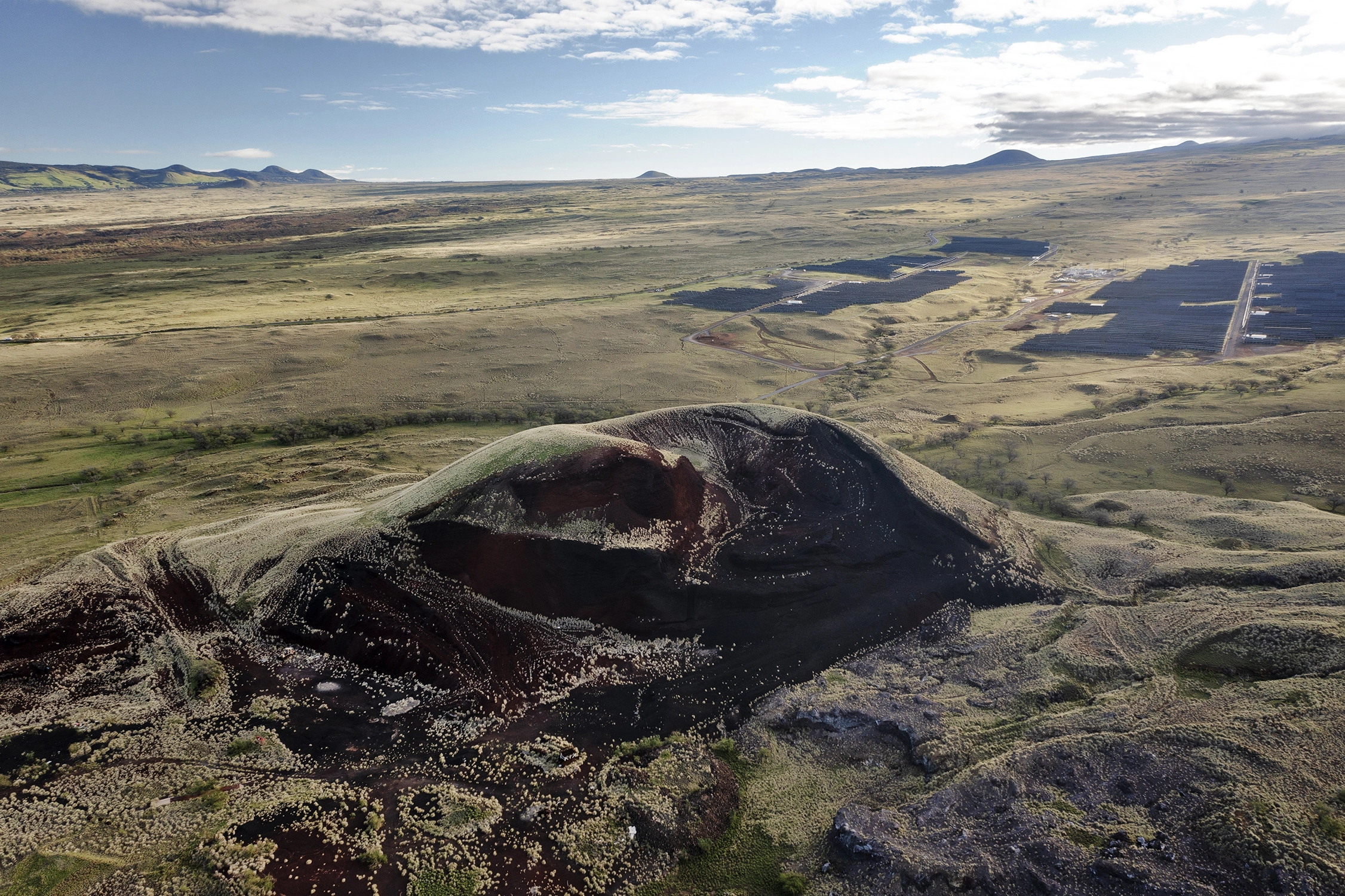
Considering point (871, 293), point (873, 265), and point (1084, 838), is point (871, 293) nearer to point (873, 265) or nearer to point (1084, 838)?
point (873, 265)

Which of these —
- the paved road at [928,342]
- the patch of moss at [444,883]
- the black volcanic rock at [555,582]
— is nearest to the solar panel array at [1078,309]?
the paved road at [928,342]

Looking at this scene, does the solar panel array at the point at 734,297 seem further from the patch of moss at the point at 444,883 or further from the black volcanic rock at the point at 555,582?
the patch of moss at the point at 444,883

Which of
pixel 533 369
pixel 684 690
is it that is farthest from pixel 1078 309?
pixel 684 690

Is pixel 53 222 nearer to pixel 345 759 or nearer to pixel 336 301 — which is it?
pixel 336 301

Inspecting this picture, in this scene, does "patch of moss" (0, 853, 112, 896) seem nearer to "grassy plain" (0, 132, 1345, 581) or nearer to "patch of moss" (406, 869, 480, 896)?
"patch of moss" (406, 869, 480, 896)

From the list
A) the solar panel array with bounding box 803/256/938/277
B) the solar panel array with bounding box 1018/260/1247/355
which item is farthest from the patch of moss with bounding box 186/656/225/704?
the solar panel array with bounding box 803/256/938/277

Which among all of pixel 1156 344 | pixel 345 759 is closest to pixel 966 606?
pixel 345 759
